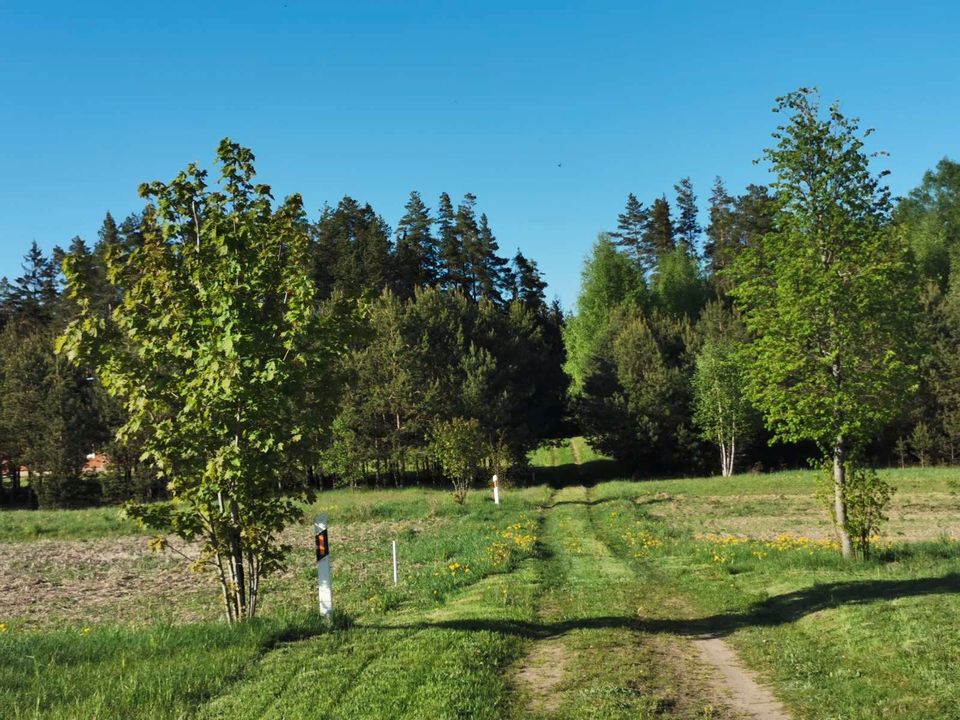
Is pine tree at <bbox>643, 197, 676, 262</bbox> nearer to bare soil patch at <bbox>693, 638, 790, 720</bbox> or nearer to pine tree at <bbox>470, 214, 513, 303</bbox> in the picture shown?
pine tree at <bbox>470, 214, 513, 303</bbox>

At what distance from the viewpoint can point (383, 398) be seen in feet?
175

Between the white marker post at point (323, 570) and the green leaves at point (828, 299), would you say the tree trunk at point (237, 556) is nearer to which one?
the white marker post at point (323, 570)

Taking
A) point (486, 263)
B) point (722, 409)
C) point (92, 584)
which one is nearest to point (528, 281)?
point (486, 263)

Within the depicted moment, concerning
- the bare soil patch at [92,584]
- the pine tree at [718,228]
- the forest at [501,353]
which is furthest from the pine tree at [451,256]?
the bare soil patch at [92,584]

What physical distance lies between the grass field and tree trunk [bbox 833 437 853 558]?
20.5 inches

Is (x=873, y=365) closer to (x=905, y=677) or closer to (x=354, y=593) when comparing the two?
Answer: (x=905, y=677)

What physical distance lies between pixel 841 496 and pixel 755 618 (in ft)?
18.7

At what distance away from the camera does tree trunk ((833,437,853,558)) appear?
49.8 ft

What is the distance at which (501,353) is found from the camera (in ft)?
199

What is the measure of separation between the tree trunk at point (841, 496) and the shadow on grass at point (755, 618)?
2.94 m

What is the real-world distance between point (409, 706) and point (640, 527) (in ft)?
58.1

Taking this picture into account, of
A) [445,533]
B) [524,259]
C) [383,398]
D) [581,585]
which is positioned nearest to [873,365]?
[581,585]

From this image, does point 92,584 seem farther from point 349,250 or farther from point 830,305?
point 349,250

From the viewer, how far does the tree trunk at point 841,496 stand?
1516cm
